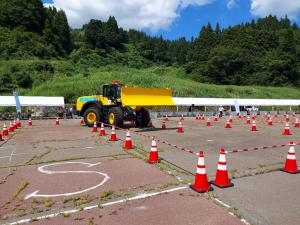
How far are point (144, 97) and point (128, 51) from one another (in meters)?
105

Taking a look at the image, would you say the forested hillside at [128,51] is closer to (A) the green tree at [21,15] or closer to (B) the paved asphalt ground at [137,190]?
(A) the green tree at [21,15]

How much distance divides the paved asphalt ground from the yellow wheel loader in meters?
7.22

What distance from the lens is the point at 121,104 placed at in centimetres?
1880

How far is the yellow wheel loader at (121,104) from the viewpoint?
687 inches

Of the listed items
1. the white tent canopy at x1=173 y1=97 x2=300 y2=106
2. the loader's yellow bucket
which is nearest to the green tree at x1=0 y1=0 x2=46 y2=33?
the white tent canopy at x1=173 y1=97 x2=300 y2=106

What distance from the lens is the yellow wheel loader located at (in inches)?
687

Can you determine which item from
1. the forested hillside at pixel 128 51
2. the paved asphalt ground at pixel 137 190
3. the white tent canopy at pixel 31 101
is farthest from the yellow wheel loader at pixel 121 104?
the forested hillside at pixel 128 51

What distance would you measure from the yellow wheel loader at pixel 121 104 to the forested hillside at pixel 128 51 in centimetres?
4519

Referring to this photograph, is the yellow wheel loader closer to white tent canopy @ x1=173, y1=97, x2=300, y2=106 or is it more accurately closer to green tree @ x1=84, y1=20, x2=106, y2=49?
white tent canopy @ x1=173, y1=97, x2=300, y2=106

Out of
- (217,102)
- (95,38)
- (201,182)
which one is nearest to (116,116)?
(201,182)

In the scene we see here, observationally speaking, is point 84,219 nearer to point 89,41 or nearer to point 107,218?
point 107,218

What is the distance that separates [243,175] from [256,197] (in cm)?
165

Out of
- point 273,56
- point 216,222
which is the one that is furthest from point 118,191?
point 273,56

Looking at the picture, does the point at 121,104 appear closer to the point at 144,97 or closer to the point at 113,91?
the point at 113,91
